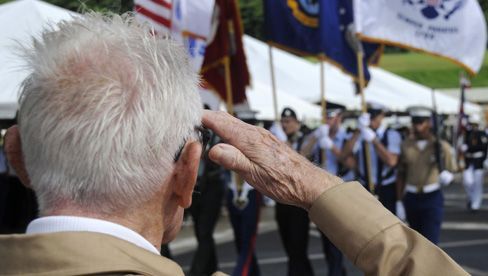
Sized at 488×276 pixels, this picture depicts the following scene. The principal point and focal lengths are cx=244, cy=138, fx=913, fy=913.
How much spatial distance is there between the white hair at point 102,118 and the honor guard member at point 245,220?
693 cm

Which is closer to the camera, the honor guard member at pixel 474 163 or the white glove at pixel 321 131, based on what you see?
the white glove at pixel 321 131

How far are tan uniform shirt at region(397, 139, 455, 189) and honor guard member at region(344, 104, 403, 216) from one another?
0.10m

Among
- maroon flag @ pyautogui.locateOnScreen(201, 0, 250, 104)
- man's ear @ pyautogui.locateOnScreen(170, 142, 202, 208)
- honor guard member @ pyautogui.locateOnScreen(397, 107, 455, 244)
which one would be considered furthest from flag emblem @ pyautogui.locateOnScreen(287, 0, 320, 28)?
man's ear @ pyautogui.locateOnScreen(170, 142, 202, 208)

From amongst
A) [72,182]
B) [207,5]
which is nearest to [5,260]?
[72,182]

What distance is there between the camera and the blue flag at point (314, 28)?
9.52 meters

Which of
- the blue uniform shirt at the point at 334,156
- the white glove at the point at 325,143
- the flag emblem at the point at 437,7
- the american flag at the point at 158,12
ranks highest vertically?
the american flag at the point at 158,12

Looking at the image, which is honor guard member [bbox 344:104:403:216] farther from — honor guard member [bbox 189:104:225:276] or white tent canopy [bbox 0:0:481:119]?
white tent canopy [bbox 0:0:481:119]

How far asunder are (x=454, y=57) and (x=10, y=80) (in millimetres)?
4668

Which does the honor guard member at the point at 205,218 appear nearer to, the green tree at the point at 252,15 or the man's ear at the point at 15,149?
the man's ear at the point at 15,149

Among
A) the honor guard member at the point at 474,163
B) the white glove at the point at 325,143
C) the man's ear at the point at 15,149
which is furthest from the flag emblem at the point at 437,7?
the honor guard member at the point at 474,163

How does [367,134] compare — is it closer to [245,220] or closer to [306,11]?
[306,11]

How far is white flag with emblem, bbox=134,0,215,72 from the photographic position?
25.2 ft

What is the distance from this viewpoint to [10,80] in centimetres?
979

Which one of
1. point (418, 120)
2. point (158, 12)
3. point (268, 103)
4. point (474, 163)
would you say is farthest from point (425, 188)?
point (474, 163)
